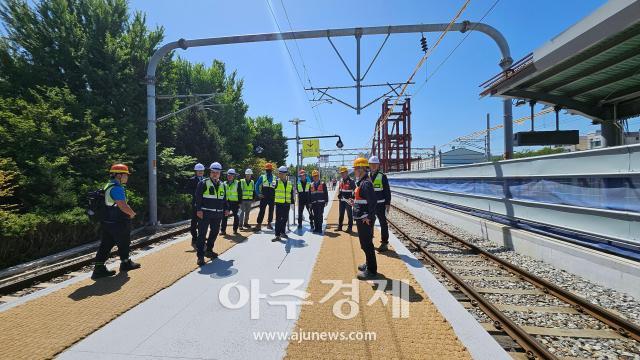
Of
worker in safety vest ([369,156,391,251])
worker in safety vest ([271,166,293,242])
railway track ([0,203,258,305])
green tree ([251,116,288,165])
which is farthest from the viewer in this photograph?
green tree ([251,116,288,165])

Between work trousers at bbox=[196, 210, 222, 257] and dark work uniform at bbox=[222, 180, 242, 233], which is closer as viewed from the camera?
work trousers at bbox=[196, 210, 222, 257]

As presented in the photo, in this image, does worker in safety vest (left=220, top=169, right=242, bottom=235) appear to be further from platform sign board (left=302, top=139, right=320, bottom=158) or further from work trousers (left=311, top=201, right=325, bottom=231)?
platform sign board (left=302, top=139, right=320, bottom=158)

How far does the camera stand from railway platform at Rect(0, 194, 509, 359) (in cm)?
322

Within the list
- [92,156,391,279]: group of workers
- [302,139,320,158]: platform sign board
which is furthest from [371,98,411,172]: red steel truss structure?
[92,156,391,279]: group of workers

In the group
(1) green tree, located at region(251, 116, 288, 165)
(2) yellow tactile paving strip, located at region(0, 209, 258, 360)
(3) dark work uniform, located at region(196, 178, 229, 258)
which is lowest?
(2) yellow tactile paving strip, located at region(0, 209, 258, 360)

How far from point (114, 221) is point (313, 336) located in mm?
4354

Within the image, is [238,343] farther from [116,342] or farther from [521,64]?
[521,64]

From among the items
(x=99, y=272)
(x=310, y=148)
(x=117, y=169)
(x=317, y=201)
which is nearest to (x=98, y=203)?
(x=117, y=169)

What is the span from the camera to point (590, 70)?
7898 mm

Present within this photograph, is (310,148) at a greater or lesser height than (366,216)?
greater

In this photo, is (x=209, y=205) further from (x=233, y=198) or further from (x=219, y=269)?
(x=233, y=198)

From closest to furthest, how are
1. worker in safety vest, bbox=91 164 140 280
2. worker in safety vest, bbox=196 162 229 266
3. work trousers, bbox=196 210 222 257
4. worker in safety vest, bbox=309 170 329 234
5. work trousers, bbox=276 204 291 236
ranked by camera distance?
worker in safety vest, bbox=91 164 140 280, work trousers, bbox=196 210 222 257, worker in safety vest, bbox=196 162 229 266, work trousers, bbox=276 204 291 236, worker in safety vest, bbox=309 170 329 234

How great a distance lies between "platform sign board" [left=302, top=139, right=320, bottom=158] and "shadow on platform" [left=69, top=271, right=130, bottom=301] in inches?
887

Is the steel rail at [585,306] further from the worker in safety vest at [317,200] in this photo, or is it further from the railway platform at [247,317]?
the worker in safety vest at [317,200]
